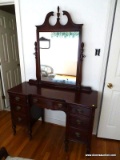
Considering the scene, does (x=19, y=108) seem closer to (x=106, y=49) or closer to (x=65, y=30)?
(x=65, y=30)

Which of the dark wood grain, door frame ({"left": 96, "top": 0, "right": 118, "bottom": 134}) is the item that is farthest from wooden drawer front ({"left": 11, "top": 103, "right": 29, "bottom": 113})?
door frame ({"left": 96, "top": 0, "right": 118, "bottom": 134})

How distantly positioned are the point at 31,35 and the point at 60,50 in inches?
21.0

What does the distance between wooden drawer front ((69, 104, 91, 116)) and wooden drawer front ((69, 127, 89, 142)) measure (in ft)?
0.84

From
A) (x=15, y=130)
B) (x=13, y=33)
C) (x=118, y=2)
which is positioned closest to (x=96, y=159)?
(x=15, y=130)

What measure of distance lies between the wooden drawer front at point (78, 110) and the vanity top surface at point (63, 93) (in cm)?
6

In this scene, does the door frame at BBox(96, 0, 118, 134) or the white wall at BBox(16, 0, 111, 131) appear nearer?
the door frame at BBox(96, 0, 118, 134)

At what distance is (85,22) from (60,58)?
23.3 inches

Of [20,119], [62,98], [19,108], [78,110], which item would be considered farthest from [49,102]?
[20,119]

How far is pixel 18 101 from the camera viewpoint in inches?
71.8

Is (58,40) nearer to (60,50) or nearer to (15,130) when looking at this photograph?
(60,50)

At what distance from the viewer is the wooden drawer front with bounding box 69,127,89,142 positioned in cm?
164

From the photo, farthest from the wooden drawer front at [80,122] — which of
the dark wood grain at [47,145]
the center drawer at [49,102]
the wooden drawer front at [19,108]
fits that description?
the wooden drawer front at [19,108]

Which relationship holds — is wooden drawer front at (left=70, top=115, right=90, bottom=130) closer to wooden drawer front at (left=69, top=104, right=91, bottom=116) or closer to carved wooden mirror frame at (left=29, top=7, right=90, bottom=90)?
wooden drawer front at (left=69, top=104, right=91, bottom=116)

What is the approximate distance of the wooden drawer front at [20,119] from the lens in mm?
1910
